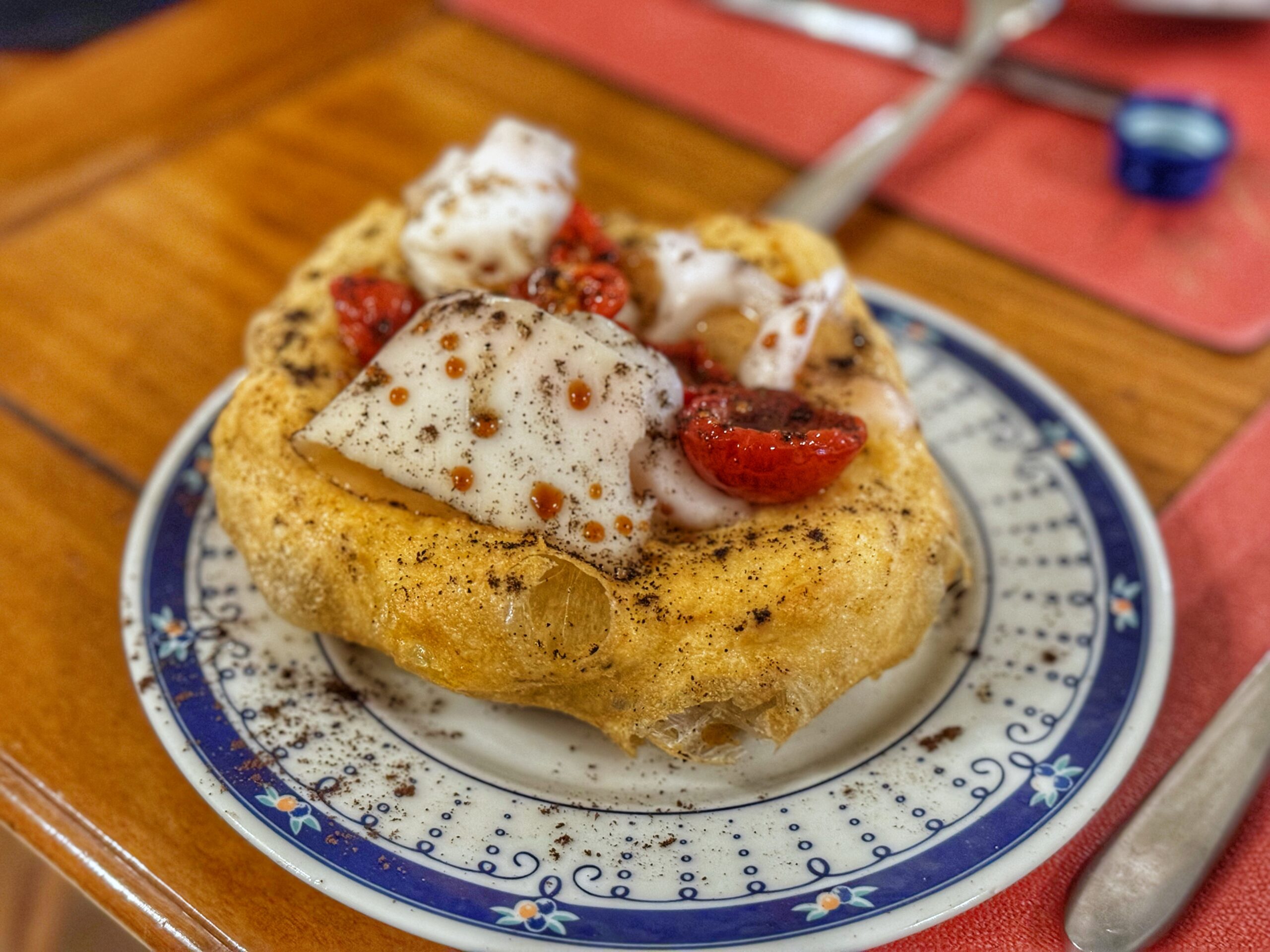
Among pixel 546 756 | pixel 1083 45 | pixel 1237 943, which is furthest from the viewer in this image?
pixel 1083 45

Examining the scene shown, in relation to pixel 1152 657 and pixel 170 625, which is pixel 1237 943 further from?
pixel 170 625

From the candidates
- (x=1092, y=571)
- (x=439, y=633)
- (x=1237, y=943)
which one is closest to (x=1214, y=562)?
(x=1092, y=571)

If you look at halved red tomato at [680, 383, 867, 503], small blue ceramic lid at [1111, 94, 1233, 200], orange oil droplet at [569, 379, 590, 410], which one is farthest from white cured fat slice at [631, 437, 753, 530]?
small blue ceramic lid at [1111, 94, 1233, 200]

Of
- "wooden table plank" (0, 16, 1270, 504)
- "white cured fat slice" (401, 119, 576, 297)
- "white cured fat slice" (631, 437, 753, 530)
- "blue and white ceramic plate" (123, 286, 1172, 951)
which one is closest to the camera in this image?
"blue and white ceramic plate" (123, 286, 1172, 951)

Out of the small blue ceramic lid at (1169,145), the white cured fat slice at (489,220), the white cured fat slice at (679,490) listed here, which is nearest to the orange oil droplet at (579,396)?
the white cured fat slice at (679,490)

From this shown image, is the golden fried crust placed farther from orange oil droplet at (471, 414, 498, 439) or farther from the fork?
the fork

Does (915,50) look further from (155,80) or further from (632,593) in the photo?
(632,593)
